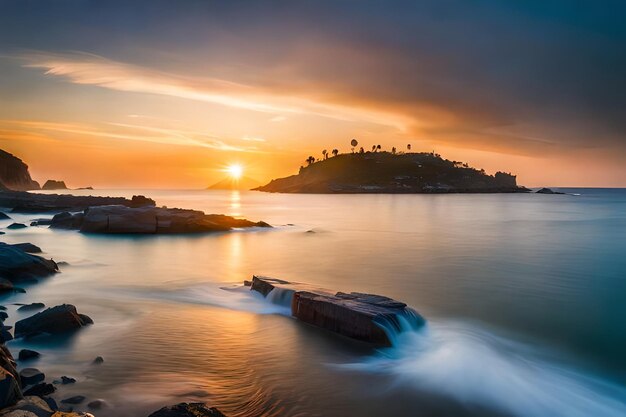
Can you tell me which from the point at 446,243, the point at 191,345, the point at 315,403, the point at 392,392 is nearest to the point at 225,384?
the point at 315,403

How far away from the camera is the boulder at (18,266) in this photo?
16406 millimetres

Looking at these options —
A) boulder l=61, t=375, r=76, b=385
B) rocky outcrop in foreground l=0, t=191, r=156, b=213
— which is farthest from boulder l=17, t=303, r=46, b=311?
rocky outcrop in foreground l=0, t=191, r=156, b=213

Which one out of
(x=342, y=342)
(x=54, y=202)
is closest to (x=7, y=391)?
(x=342, y=342)

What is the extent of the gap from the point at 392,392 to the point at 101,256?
72.0 ft

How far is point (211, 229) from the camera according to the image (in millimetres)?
37969

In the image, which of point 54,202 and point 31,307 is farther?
point 54,202

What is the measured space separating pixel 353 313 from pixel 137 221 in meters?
28.1

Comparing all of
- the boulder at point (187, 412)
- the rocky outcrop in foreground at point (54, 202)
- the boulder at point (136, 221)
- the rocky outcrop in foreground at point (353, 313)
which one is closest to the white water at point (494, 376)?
the rocky outcrop in foreground at point (353, 313)

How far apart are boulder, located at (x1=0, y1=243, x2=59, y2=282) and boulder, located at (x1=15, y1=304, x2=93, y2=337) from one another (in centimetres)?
712

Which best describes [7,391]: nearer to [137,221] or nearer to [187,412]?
[187,412]

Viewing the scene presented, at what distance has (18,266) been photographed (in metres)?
16.9

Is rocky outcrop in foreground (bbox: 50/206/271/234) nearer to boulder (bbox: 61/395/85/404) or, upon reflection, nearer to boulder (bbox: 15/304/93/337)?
boulder (bbox: 15/304/93/337)

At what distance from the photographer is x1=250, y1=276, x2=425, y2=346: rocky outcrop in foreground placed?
34.2ft

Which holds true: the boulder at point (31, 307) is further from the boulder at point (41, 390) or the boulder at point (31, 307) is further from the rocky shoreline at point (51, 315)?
the boulder at point (41, 390)
